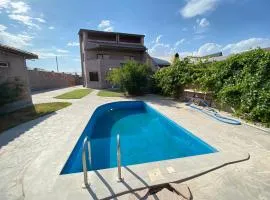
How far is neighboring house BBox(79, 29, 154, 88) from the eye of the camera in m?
24.7

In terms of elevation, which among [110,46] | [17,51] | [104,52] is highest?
[110,46]

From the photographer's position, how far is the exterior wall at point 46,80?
2420 cm

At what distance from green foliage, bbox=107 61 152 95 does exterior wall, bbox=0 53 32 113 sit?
7.50 m

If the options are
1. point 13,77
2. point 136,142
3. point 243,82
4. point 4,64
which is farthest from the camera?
point 13,77

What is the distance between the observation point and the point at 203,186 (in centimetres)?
312

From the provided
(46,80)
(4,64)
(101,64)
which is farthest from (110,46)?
(4,64)

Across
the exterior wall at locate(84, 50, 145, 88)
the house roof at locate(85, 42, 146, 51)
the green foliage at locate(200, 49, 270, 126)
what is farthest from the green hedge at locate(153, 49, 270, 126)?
the house roof at locate(85, 42, 146, 51)

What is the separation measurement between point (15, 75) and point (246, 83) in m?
13.2

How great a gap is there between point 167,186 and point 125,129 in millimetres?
5191

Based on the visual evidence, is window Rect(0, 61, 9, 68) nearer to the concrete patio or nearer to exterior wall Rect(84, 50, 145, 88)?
the concrete patio

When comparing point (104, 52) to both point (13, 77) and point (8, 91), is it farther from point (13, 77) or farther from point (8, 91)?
point (8, 91)

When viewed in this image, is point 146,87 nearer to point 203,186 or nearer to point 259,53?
point 259,53

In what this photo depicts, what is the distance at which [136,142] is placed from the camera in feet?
21.6

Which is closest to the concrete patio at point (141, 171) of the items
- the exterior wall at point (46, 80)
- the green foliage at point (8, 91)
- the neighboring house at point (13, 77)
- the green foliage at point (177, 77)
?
the green foliage at point (8, 91)
